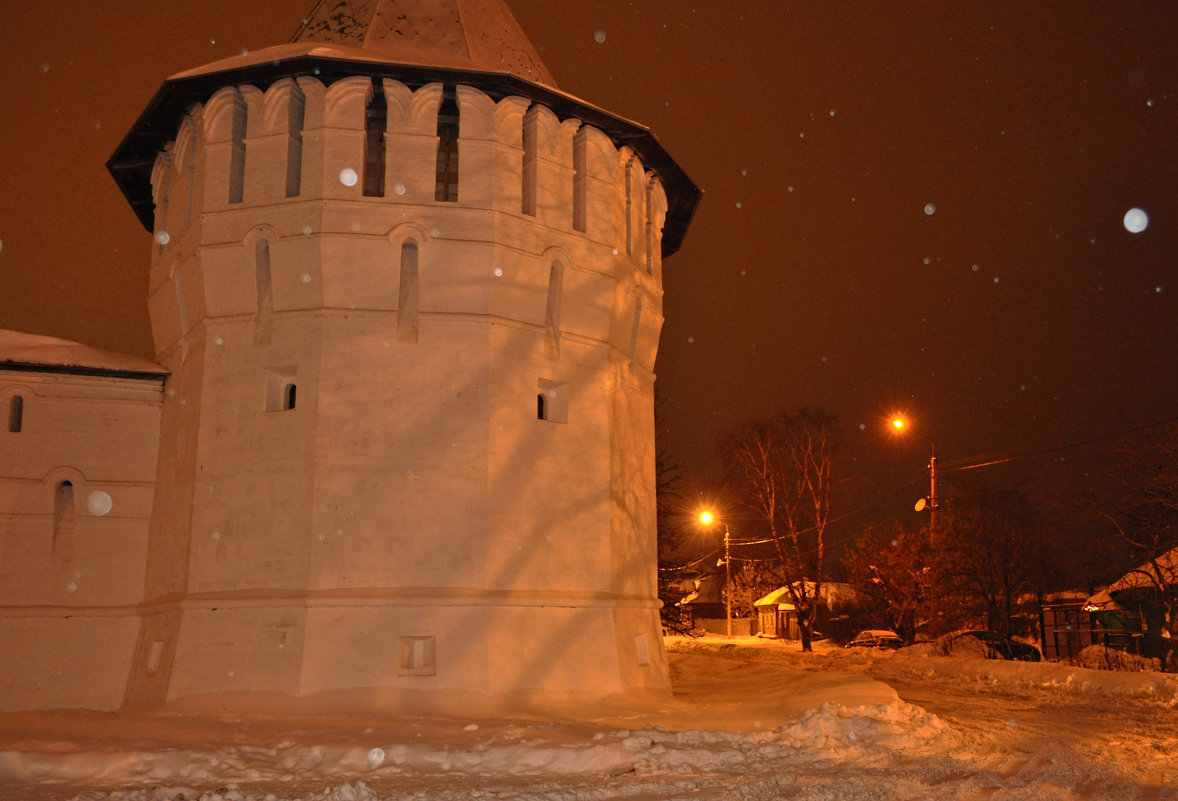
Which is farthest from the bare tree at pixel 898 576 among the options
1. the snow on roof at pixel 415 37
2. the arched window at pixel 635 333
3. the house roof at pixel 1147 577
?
the snow on roof at pixel 415 37

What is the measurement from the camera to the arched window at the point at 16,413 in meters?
15.2

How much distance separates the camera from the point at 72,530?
15.1 metres

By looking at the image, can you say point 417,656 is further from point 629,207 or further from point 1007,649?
point 1007,649

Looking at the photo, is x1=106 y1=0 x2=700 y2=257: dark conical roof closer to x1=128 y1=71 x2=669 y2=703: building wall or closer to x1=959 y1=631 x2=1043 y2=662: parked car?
x1=128 y1=71 x2=669 y2=703: building wall

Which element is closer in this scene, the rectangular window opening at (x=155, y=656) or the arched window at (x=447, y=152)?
the rectangular window opening at (x=155, y=656)

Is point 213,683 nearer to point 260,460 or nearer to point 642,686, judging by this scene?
point 260,460

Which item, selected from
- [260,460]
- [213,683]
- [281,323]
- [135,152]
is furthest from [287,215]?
[213,683]

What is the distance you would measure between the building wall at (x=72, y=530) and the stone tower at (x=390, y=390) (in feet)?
1.56

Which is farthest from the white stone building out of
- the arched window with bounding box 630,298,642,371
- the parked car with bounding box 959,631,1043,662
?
the parked car with bounding box 959,631,1043,662

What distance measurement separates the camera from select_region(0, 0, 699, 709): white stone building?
13.1 metres

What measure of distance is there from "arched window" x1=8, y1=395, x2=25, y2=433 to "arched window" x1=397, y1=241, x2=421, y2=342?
6302mm

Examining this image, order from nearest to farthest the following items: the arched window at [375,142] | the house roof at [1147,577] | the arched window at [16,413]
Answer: the arched window at [375,142]
the arched window at [16,413]
the house roof at [1147,577]

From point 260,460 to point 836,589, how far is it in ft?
121

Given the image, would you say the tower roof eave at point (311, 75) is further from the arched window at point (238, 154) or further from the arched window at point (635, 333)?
the arched window at point (635, 333)
